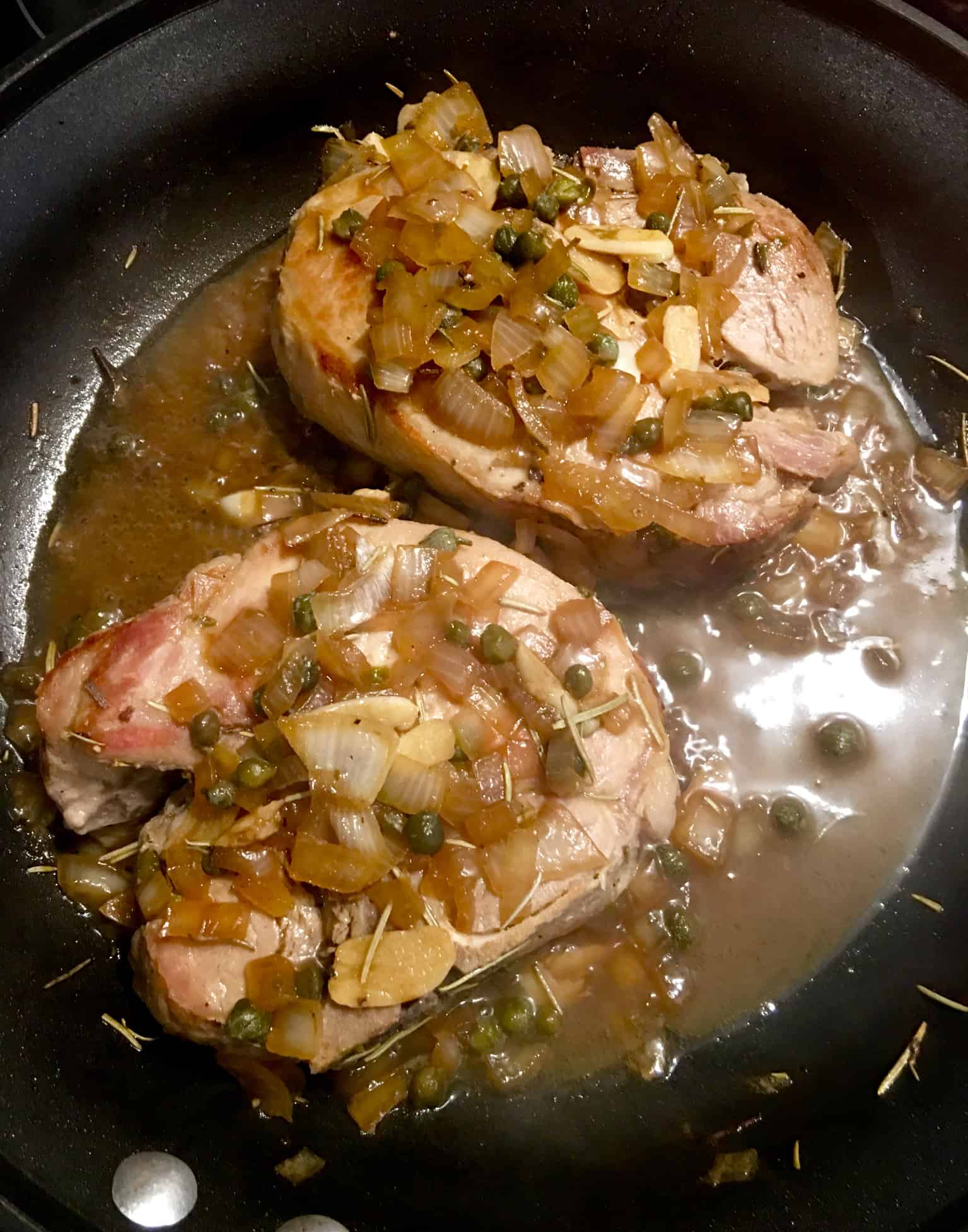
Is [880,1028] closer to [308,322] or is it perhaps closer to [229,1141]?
[229,1141]

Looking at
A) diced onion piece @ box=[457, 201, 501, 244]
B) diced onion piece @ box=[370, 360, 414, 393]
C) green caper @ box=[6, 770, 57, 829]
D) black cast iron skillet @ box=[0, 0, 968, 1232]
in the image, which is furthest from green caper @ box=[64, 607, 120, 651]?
diced onion piece @ box=[457, 201, 501, 244]

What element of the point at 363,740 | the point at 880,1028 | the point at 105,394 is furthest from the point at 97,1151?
the point at 105,394

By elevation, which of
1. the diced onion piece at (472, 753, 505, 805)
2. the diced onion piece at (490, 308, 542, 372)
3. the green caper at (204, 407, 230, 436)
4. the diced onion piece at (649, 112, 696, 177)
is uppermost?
the diced onion piece at (649, 112, 696, 177)

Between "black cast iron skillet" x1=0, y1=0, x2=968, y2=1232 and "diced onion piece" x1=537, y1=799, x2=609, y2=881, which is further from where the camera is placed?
"black cast iron skillet" x1=0, y1=0, x2=968, y2=1232

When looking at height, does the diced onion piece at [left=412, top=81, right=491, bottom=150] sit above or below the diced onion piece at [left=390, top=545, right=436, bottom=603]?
above

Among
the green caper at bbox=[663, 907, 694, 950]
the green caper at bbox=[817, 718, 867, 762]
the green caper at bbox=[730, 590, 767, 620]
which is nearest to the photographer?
the green caper at bbox=[663, 907, 694, 950]

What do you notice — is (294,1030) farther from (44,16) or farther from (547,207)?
(44,16)

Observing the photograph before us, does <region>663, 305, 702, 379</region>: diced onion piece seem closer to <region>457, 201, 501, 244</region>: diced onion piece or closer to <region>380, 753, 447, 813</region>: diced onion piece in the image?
<region>457, 201, 501, 244</region>: diced onion piece

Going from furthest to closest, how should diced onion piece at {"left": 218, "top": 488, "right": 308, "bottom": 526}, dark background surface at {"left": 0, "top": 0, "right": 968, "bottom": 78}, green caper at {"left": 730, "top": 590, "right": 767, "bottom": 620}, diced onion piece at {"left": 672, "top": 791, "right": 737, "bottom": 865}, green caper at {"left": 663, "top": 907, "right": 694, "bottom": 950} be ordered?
dark background surface at {"left": 0, "top": 0, "right": 968, "bottom": 78}
diced onion piece at {"left": 218, "top": 488, "right": 308, "bottom": 526}
green caper at {"left": 730, "top": 590, "right": 767, "bottom": 620}
diced onion piece at {"left": 672, "top": 791, "right": 737, "bottom": 865}
green caper at {"left": 663, "top": 907, "right": 694, "bottom": 950}

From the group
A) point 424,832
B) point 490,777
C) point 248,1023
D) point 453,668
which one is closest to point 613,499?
point 453,668
